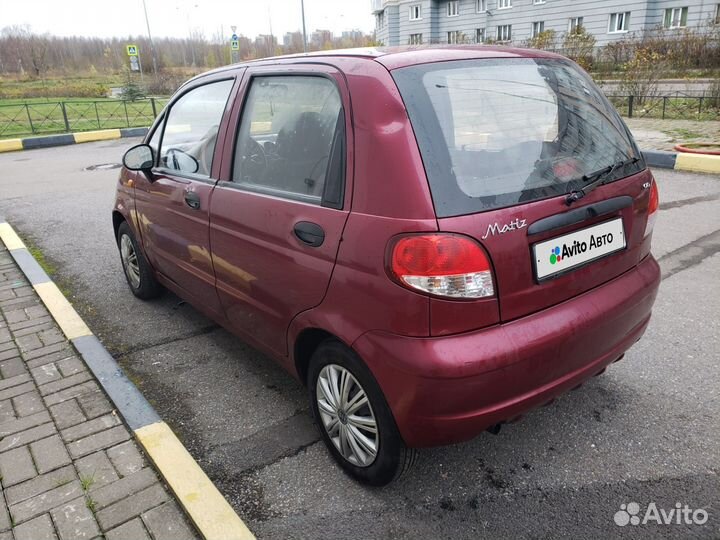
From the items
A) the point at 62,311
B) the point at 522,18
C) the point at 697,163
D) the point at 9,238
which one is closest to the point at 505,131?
the point at 62,311

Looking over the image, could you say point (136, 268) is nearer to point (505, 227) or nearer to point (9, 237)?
point (9, 237)

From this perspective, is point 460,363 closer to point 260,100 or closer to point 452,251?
point 452,251

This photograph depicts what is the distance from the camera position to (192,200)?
3230 mm

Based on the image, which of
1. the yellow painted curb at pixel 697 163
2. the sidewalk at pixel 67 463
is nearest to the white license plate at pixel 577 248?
the sidewalk at pixel 67 463

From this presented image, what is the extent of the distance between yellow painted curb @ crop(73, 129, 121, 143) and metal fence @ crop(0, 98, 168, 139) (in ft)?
5.03

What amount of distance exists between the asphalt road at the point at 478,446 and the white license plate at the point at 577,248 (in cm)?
95

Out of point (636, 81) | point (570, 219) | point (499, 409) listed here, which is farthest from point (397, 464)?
point (636, 81)

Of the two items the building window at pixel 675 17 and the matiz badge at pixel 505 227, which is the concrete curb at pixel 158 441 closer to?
the matiz badge at pixel 505 227

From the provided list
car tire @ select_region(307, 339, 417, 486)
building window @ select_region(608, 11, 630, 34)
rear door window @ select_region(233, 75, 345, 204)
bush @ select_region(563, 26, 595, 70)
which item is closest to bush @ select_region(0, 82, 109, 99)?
bush @ select_region(563, 26, 595, 70)

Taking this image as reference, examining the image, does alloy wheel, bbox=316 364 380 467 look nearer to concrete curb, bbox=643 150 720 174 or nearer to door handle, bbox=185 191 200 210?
door handle, bbox=185 191 200 210

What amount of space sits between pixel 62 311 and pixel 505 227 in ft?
11.7

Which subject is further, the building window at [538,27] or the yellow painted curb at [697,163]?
the building window at [538,27]

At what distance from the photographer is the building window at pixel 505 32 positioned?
4291cm

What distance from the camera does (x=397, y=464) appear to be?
2305 mm
